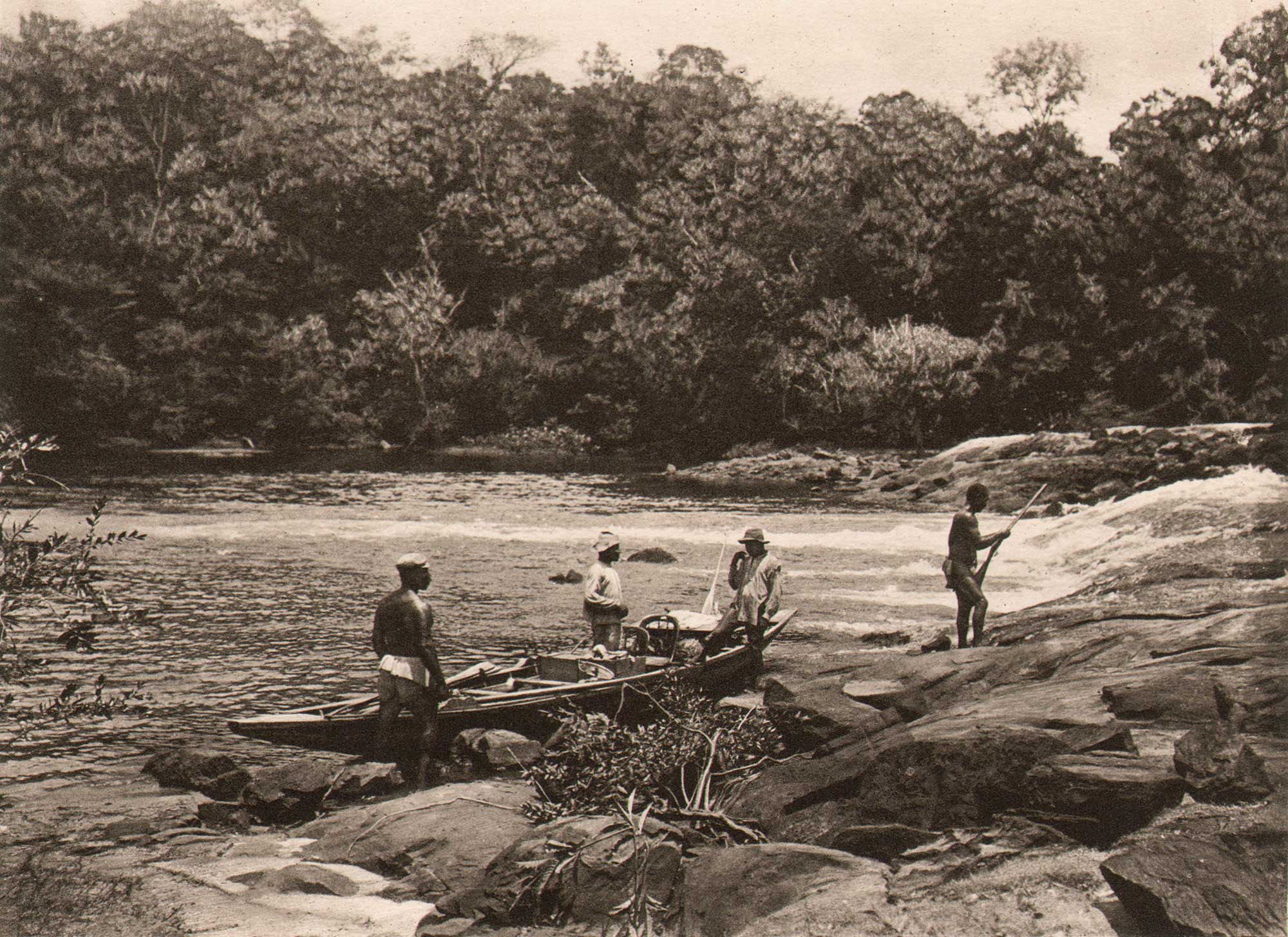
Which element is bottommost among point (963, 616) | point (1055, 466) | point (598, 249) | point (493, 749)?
point (493, 749)

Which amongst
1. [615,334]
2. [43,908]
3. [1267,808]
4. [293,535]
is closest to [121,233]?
[615,334]

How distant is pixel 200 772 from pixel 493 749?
2816mm

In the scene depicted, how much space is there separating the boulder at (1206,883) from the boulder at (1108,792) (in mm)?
795

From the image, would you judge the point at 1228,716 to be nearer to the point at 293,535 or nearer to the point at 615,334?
the point at 293,535

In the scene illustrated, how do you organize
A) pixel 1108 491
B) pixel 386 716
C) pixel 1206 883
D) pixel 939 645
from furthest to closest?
pixel 1108 491 < pixel 939 645 < pixel 386 716 < pixel 1206 883

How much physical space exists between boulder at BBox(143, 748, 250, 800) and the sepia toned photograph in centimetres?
7

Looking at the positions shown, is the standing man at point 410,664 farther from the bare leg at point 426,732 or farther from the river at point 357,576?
the river at point 357,576

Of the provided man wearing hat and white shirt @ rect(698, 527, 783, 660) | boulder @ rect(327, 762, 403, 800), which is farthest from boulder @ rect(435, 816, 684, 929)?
man wearing hat and white shirt @ rect(698, 527, 783, 660)

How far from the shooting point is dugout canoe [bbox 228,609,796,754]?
42.5 feet

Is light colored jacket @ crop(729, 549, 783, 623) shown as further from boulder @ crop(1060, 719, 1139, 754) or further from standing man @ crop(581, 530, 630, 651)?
boulder @ crop(1060, 719, 1139, 754)

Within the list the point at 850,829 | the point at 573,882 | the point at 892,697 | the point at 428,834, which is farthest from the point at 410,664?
the point at 850,829

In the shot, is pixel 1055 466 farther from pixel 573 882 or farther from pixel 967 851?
pixel 573 882

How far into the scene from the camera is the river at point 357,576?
16.5 metres

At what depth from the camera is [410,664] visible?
12.4m
